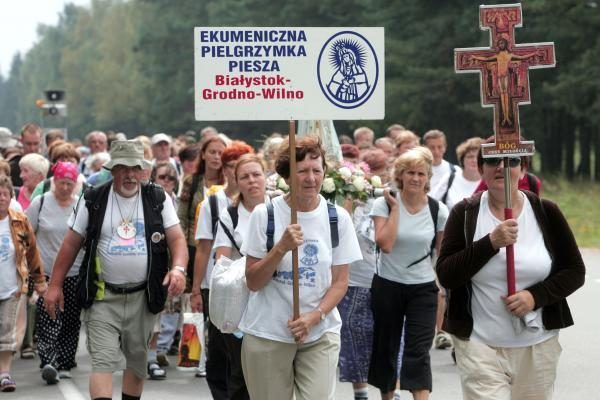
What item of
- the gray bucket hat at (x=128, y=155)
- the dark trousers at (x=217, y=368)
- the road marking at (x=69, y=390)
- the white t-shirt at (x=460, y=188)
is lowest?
the road marking at (x=69, y=390)

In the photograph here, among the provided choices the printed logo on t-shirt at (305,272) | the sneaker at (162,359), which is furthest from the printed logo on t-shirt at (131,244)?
the sneaker at (162,359)

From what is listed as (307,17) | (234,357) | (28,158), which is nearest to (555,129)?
(307,17)

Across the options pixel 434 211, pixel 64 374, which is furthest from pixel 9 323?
pixel 434 211

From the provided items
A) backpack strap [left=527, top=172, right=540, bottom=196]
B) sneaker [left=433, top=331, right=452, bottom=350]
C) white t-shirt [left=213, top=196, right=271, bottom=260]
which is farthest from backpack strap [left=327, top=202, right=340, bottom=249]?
sneaker [left=433, top=331, right=452, bottom=350]

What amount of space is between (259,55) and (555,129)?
141 feet

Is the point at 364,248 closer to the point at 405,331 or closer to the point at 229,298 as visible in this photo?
the point at 405,331

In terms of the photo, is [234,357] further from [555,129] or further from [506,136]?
[555,129]

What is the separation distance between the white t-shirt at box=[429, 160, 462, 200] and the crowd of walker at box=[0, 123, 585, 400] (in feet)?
0.10

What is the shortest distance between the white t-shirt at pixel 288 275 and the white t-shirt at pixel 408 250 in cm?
242

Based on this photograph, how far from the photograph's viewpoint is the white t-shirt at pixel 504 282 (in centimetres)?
631

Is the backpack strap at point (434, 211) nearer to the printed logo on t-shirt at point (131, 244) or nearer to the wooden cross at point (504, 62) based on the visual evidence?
the printed logo on t-shirt at point (131, 244)

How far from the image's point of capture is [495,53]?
21.7 ft

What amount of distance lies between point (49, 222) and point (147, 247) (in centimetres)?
353

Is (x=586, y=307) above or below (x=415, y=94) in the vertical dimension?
below
